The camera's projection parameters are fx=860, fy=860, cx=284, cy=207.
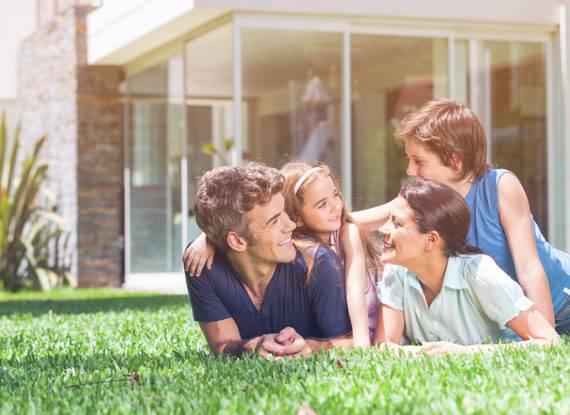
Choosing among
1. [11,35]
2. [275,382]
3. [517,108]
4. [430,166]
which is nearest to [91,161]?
[517,108]

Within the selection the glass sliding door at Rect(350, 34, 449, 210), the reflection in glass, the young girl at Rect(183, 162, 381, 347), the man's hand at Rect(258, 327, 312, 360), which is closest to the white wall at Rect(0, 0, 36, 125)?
the reflection in glass

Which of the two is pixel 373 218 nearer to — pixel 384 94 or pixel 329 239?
pixel 329 239

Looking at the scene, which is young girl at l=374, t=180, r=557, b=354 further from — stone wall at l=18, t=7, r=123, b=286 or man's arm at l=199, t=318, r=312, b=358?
stone wall at l=18, t=7, r=123, b=286

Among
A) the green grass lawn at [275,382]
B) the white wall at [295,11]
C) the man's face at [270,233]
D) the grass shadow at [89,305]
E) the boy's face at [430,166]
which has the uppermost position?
the white wall at [295,11]

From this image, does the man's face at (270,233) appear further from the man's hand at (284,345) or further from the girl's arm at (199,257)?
the man's hand at (284,345)

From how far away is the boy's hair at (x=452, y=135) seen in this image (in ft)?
13.6

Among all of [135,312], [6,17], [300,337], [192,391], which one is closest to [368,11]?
[135,312]

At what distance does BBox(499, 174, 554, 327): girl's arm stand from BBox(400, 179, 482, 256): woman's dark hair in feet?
1.03

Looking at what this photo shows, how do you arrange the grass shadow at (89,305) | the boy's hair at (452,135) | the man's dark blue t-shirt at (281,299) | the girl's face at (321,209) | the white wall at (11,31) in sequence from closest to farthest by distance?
the man's dark blue t-shirt at (281,299)
the girl's face at (321,209)
the boy's hair at (452,135)
the grass shadow at (89,305)
the white wall at (11,31)

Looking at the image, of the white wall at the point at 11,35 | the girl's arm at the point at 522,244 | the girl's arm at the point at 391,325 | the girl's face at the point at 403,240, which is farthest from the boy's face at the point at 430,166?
the white wall at the point at 11,35

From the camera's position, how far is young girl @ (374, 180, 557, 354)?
3.65 metres

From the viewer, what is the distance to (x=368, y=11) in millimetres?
9312

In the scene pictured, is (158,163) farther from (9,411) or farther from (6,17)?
(9,411)

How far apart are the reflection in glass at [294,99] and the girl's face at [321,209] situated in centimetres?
529
